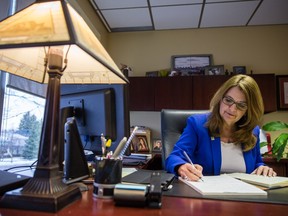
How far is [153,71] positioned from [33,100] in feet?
6.18

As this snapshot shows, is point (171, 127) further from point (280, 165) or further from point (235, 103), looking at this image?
point (280, 165)

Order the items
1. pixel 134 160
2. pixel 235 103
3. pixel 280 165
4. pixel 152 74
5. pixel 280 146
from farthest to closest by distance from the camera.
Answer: pixel 152 74 < pixel 280 165 < pixel 280 146 < pixel 134 160 < pixel 235 103

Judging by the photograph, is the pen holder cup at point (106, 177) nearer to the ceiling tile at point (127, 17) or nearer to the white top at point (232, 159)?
the white top at point (232, 159)

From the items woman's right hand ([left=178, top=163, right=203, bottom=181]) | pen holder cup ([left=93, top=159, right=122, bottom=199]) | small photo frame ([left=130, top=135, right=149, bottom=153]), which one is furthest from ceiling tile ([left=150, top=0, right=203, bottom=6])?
pen holder cup ([left=93, top=159, right=122, bottom=199])

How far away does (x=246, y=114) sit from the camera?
134cm

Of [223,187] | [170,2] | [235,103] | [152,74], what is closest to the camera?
[223,187]

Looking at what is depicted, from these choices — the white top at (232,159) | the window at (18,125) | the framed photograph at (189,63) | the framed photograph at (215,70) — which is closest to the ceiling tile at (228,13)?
the framed photograph at (189,63)

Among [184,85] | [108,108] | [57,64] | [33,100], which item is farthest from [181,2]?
[57,64]

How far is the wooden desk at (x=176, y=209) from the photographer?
0.51 metres

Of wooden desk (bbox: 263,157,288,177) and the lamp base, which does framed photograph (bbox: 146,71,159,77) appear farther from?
the lamp base

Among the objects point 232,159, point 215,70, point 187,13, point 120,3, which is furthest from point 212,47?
point 232,159

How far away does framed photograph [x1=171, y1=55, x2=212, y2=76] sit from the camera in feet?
10.4

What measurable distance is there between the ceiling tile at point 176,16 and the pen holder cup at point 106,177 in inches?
101

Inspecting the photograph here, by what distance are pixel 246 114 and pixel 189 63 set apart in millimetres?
2011
